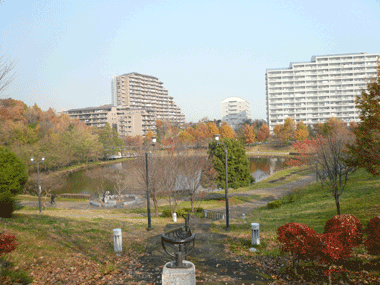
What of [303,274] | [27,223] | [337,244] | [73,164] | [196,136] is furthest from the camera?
[196,136]

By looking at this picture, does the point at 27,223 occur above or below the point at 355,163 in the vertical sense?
below

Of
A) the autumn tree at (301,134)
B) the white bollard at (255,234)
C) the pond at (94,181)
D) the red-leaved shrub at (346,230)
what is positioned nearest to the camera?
the red-leaved shrub at (346,230)

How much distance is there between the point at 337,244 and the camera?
203 inches

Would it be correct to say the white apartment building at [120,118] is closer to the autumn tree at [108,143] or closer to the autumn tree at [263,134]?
the autumn tree at [108,143]

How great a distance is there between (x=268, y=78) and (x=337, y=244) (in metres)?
86.0

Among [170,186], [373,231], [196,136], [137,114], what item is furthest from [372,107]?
[137,114]

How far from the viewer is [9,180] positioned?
11406 mm

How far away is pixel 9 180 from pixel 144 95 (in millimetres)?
103081

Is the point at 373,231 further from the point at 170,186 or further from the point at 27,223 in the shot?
the point at 170,186

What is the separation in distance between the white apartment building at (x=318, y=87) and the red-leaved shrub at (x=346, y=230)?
272 feet

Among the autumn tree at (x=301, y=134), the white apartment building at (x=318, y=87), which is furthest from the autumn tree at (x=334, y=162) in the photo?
the white apartment building at (x=318, y=87)

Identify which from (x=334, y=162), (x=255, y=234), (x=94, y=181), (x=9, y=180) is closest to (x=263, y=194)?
(x=334, y=162)

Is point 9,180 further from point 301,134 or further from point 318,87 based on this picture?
point 318,87

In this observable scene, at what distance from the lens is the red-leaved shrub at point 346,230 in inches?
212
